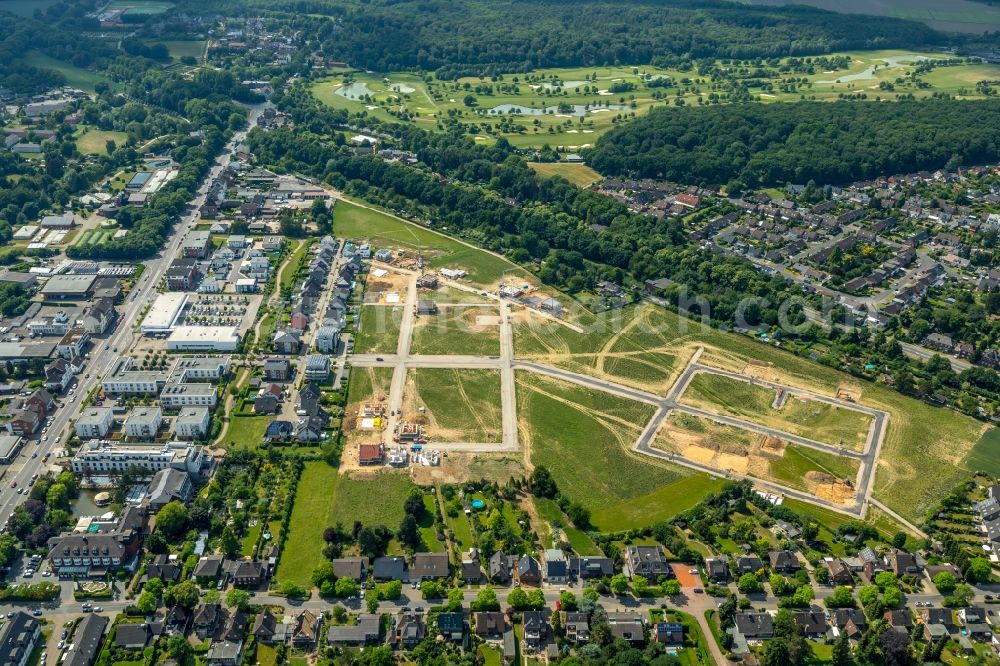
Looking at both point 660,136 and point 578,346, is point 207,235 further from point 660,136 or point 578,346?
point 660,136

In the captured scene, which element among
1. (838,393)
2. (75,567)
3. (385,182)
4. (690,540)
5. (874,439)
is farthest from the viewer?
(385,182)

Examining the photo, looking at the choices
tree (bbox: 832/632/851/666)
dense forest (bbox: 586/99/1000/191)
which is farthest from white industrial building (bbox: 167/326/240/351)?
dense forest (bbox: 586/99/1000/191)

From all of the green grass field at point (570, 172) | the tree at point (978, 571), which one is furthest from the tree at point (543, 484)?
the green grass field at point (570, 172)

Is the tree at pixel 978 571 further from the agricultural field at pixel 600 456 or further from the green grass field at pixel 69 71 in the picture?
the green grass field at pixel 69 71

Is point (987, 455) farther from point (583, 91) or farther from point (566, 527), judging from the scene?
point (583, 91)

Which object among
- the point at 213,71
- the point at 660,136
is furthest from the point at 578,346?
the point at 213,71

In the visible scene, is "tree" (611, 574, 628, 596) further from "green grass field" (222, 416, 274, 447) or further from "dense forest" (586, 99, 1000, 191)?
"dense forest" (586, 99, 1000, 191)

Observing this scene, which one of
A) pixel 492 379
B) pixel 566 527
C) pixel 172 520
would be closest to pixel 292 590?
pixel 172 520
